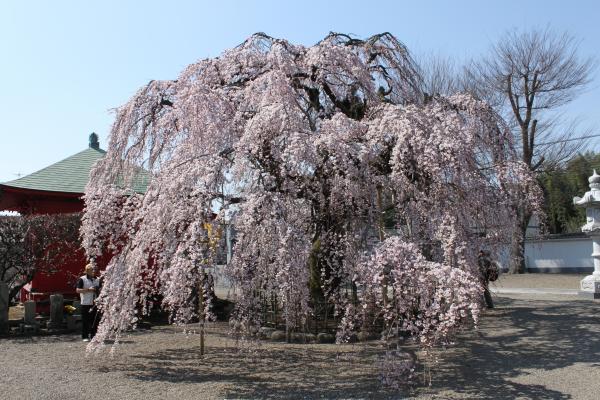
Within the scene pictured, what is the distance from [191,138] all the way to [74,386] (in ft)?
11.5

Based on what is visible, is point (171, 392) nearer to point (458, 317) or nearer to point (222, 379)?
point (222, 379)

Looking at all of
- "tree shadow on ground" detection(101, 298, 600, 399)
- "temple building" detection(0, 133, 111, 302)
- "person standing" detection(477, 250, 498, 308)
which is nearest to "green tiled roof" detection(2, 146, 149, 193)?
"temple building" detection(0, 133, 111, 302)

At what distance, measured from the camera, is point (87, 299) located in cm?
886

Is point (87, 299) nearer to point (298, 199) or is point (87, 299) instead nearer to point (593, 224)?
point (298, 199)

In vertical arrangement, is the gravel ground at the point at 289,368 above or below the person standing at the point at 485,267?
below

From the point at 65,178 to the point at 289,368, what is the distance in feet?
29.1

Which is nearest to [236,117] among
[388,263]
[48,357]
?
[388,263]

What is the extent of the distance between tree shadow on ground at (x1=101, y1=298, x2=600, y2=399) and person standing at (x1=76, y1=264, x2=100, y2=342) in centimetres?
156

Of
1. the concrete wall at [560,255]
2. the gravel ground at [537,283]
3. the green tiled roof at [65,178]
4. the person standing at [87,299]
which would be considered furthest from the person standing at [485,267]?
the concrete wall at [560,255]

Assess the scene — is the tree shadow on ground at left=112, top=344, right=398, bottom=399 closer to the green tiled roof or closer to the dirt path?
the dirt path

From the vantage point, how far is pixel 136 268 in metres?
6.20

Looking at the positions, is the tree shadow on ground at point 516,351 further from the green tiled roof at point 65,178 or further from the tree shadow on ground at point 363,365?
the green tiled roof at point 65,178

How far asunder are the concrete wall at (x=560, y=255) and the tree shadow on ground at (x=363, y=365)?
17.4 meters

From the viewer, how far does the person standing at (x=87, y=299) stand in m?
8.87
